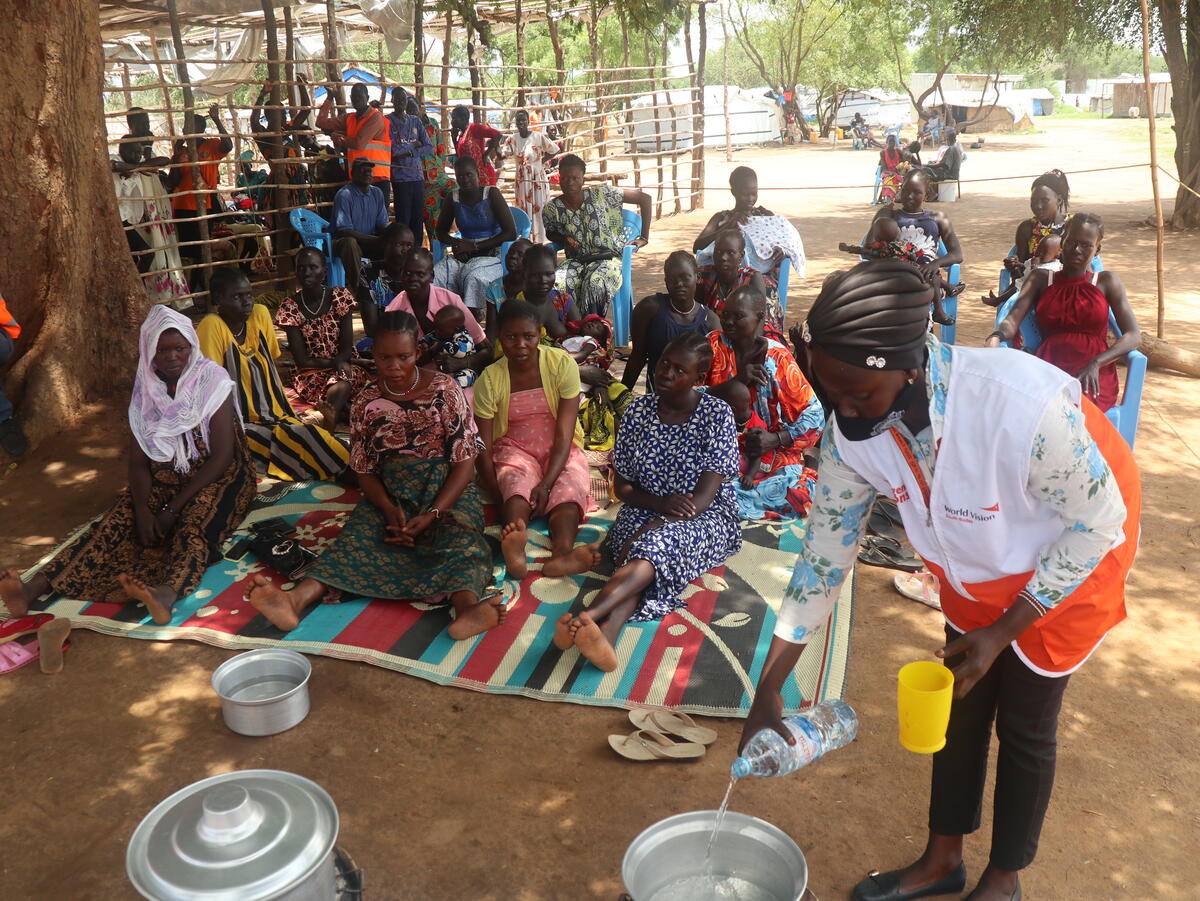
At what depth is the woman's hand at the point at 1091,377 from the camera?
4668 mm

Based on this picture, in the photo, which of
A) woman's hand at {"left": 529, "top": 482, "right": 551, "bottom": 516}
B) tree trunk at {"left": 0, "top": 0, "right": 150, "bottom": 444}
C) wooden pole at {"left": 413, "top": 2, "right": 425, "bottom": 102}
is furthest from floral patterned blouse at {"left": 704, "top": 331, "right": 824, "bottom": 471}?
wooden pole at {"left": 413, "top": 2, "right": 425, "bottom": 102}

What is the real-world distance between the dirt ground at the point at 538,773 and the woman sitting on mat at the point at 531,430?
1.14 metres

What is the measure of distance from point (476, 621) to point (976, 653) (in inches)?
81.5

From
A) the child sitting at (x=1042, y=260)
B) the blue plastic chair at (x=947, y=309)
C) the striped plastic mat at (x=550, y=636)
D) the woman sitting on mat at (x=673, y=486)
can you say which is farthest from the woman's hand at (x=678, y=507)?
the blue plastic chair at (x=947, y=309)

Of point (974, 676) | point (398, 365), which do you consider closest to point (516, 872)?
point (974, 676)

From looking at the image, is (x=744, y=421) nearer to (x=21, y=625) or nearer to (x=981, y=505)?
(x=981, y=505)

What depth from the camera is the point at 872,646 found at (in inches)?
139

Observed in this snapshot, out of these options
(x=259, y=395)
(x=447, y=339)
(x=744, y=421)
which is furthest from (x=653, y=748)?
(x=447, y=339)

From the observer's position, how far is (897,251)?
21.7 ft

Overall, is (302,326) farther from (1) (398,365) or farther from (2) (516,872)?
(2) (516,872)

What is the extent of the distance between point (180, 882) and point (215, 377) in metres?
2.66

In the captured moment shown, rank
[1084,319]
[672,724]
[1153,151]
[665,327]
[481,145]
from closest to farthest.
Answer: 1. [672,724]
2. [1084,319]
3. [665,327]
4. [1153,151]
5. [481,145]

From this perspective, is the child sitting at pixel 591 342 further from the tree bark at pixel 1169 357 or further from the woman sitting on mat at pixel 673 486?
the tree bark at pixel 1169 357

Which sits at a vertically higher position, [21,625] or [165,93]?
[165,93]
